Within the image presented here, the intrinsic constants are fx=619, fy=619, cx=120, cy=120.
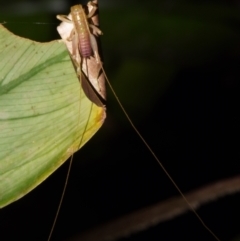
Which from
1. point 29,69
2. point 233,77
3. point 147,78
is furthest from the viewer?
point 233,77

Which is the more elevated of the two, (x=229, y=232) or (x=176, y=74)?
Answer: (x=176, y=74)

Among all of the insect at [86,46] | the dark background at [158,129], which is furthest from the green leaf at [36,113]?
the dark background at [158,129]

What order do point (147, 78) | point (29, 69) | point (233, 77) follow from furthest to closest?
1. point (233, 77)
2. point (147, 78)
3. point (29, 69)

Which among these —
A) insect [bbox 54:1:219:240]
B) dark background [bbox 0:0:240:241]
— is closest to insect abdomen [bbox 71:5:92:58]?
insect [bbox 54:1:219:240]

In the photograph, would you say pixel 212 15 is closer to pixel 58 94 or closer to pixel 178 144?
pixel 178 144

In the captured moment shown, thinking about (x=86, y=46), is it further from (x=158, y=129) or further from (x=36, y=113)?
(x=158, y=129)

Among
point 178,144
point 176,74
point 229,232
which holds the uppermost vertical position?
point 176,74

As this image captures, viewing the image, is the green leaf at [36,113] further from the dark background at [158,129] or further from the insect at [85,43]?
the dark background at [158,129]

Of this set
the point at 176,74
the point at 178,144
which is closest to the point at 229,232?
the point at 178,144
